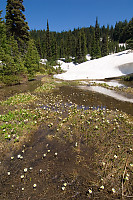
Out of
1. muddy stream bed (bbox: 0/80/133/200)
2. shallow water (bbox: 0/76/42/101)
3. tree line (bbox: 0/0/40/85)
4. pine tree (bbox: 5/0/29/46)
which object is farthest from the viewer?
pine tree (bbox: 5/0/29/46)

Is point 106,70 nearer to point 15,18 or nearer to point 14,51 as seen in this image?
point 14,51

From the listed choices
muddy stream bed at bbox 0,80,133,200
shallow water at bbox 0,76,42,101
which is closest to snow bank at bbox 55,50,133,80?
shallow water at bbox 0,76,42,101

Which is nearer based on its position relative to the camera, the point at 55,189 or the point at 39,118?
the point at 55,189

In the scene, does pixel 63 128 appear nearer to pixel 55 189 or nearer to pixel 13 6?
pixel 55 189

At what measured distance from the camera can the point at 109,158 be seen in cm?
417

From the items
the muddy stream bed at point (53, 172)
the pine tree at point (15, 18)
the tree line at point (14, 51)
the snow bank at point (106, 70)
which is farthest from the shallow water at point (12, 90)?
the pine tree at point (15, 18)

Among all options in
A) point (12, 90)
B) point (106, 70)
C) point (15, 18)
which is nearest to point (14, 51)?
point (12, 90)

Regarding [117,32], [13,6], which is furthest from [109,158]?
[117,32]

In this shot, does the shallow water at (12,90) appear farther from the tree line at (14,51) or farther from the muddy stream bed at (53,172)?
the muddy stream bed at (53,172)

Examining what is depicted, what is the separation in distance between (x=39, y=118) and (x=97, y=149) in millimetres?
4153

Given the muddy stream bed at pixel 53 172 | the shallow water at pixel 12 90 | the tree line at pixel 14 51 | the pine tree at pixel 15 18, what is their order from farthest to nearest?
the pine tree at pixel 15 18 → the tree line at pixel 14 51 → the shallow water at pixel 12 90 → the muddy stream bed at pixel 53 172

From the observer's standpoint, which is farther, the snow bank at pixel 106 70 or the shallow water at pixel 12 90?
the snow bank at pixel 106 70

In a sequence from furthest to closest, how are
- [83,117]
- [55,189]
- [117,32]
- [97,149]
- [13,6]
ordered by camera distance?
1. [117,32]
2. [13,6]
3. [83,117]
4. [97,149]
5. [55,189]

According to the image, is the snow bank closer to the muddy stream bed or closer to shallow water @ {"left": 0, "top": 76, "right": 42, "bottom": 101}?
shallow water @ {"left": 0, "top": 76, "right": 42, "bottom": 101}
